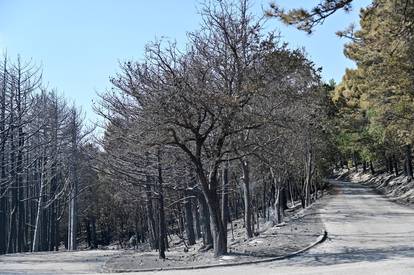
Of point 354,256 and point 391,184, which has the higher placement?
point 391,184

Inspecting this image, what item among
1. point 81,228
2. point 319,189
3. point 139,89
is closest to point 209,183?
point 139,89

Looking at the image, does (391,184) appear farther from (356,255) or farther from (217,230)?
(217,230)

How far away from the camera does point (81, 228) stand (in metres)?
77.4

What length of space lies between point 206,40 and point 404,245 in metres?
9.23

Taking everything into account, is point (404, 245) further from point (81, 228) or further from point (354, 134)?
point (81, 228)

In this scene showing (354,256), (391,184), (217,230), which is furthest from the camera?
(391,184)

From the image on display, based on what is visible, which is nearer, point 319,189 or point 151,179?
point 151,179

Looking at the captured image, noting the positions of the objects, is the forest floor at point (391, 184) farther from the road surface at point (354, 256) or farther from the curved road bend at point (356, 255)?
the road surface at point (354, 256)

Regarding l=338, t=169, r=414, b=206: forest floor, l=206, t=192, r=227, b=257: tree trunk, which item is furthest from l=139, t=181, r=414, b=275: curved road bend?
l=338, t=169, r=414, b=206: forest floor

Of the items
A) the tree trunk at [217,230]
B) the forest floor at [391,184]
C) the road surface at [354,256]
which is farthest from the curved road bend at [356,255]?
the forest floor at [391,184]

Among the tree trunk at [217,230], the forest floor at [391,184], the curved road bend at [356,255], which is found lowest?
the curved road bend at [356,255]

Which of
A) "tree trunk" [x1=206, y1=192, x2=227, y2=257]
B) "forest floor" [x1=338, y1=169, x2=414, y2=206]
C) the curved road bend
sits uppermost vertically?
"forest floor" [x1=338, y1=169, x2=414, y2=206]

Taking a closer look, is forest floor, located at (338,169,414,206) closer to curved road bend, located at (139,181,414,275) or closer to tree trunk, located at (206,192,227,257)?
curved road bend, located at (139,181,414,275)

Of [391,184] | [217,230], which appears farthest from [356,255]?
[391,184]
